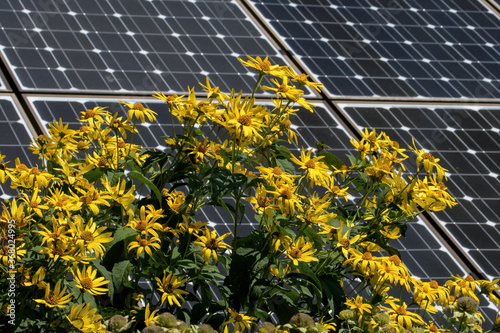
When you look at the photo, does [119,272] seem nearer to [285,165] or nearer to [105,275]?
[105,275]

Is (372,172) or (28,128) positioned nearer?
(372,172)

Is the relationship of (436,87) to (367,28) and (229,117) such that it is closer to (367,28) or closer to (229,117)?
(367,28)

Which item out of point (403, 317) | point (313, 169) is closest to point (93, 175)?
point (313, 169)

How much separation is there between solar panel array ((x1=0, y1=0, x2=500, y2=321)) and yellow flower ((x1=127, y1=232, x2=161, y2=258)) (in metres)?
1.39

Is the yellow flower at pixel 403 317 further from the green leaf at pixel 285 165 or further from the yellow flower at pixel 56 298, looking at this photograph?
the yellow flower at pixel 56 298

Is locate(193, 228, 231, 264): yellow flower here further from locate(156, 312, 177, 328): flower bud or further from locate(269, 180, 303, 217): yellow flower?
locate(156, 312, 177, 328): flower bud

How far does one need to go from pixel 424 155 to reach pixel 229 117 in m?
1.05

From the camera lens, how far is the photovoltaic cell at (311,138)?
4906mm

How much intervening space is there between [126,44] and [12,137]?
5.58 feet

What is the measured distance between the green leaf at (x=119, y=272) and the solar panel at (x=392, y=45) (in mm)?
3382

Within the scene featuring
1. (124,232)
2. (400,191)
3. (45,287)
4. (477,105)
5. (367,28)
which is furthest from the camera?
(367,28)

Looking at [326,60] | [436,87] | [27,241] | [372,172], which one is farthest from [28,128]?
[436,87]

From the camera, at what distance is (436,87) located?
22.7 feet

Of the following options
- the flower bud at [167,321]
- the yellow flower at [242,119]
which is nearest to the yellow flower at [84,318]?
the flower bud at [167,321]
